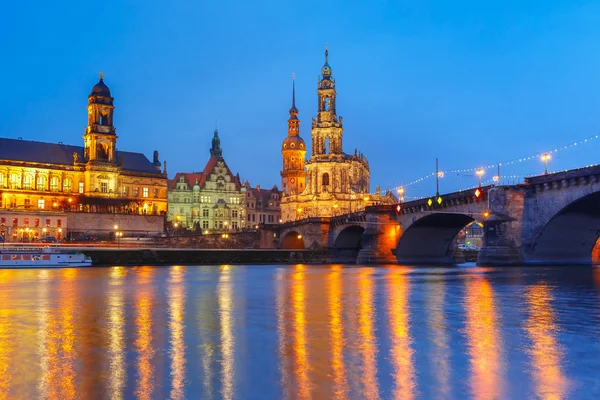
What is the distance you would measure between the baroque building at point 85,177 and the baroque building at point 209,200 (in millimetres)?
13633

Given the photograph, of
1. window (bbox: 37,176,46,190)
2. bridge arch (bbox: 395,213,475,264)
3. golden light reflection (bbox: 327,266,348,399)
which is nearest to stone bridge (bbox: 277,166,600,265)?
bridge arch (bbox: 395,213,475,264)

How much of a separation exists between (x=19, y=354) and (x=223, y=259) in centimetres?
8024

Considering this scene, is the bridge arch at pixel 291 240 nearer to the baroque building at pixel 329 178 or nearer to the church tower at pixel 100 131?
the baroque building at pixel 329 178

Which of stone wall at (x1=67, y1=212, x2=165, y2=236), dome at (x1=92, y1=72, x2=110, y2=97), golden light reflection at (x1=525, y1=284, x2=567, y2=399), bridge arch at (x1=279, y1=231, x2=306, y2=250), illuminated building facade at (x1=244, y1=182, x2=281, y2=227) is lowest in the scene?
golden light reflection at (x1=525, y1=284, x2=567, y2=399)

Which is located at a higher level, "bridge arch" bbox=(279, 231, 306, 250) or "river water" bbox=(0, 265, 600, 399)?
"bridge arch" bbox=(279, 231, 306, 250)

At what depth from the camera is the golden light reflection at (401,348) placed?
43.6ft

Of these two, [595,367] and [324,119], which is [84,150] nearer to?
[324,119]

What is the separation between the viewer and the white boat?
7706 centimetres

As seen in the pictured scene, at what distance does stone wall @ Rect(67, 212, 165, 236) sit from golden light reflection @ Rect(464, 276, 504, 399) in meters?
113

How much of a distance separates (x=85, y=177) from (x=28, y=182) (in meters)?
11.7

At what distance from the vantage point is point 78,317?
25.6 metres

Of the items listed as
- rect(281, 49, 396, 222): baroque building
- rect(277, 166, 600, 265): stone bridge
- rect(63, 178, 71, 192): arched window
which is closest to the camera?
rect(277, 166, 600, 265): stone bridge

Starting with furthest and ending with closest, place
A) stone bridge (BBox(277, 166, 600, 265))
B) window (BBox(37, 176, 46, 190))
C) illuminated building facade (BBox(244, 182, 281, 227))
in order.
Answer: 1. illuminated building facade (BBox(244, 182, 281, 227))
2. window (BBox(37, 176, 46, 190))
3. stone bridge (BBox(277, 166, 600, 265))

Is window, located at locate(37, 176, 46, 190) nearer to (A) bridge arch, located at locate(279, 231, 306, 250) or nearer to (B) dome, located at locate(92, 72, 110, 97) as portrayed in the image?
(B) dome, located at locate(92, 72, 110, 97)
